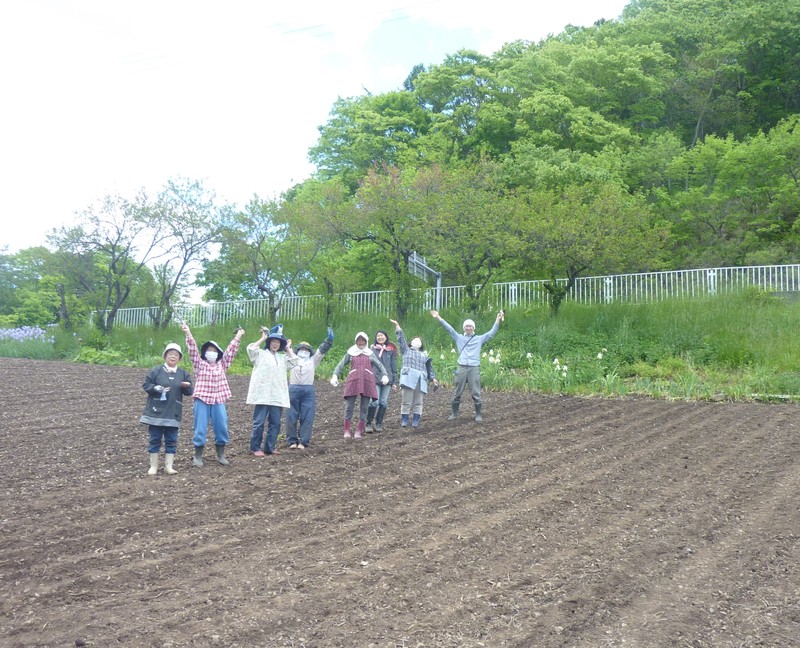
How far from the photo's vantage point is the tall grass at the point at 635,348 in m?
17.1

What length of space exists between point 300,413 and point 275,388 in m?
0.85

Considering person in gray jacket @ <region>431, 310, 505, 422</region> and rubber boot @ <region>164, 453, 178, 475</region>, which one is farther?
person in gray jacket @ <region>431, 310, 505, 422</region>

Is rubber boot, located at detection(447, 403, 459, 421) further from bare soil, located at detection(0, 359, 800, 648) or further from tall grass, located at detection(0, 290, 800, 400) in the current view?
tall grass, located at detection(0, 290, 800, 400)

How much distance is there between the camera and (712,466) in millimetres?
9867

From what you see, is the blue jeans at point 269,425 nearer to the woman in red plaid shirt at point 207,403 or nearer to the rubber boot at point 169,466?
the woman in red plaid shirt at point 207,403

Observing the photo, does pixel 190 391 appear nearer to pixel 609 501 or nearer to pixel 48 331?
pixel 609 501

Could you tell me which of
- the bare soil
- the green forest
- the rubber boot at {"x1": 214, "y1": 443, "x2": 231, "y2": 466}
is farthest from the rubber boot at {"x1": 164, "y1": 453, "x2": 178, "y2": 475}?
the green forest

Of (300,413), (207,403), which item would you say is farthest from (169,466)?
(300,413)

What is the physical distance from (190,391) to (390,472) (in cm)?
247

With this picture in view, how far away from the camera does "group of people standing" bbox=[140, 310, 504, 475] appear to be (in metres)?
9.00

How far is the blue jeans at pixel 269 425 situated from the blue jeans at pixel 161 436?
1443 mm

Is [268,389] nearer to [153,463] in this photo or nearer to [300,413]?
[300,413]

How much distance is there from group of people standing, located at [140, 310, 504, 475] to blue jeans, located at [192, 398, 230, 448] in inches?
0.5

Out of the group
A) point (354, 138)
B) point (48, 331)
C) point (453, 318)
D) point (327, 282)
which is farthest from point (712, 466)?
point (354, 138)
